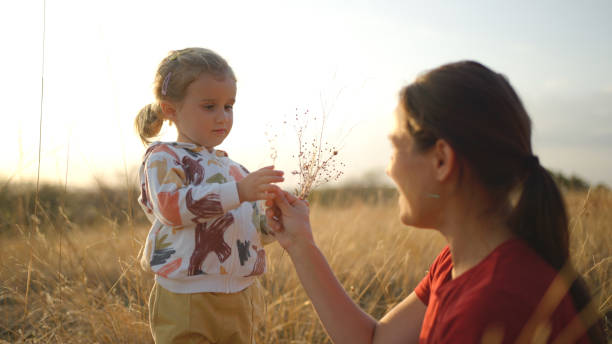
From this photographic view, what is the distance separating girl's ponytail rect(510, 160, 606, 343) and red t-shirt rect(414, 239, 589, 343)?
0.05 metres

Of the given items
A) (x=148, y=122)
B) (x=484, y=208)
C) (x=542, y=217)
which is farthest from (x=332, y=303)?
(x=148, y=122)

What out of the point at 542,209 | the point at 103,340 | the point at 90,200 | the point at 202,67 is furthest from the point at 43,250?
the point at 90,200

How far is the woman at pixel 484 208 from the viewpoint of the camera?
1.38 meters

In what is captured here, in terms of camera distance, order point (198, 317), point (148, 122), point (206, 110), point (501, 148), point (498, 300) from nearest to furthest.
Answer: point (498, 300) → point (501, 148) → point (198, 317) → point (206, 110) → point (148, 122)

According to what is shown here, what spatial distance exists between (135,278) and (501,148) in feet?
8.81

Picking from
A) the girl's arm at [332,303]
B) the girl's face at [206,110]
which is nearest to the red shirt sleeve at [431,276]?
the girl's arm at [332,303]

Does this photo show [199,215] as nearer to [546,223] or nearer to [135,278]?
[546,223]

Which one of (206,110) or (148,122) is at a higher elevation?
(206,110)

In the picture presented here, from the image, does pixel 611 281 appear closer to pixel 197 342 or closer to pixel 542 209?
pixel 542 209

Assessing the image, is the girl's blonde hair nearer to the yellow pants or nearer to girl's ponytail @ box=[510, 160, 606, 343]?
the yellow pants

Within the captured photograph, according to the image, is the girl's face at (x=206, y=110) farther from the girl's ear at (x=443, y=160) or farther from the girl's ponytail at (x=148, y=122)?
the girl's ear at (x=443, y=160)

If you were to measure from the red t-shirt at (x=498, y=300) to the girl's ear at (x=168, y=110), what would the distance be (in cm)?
155

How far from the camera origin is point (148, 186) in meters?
2.16

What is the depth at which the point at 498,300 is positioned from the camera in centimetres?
136
